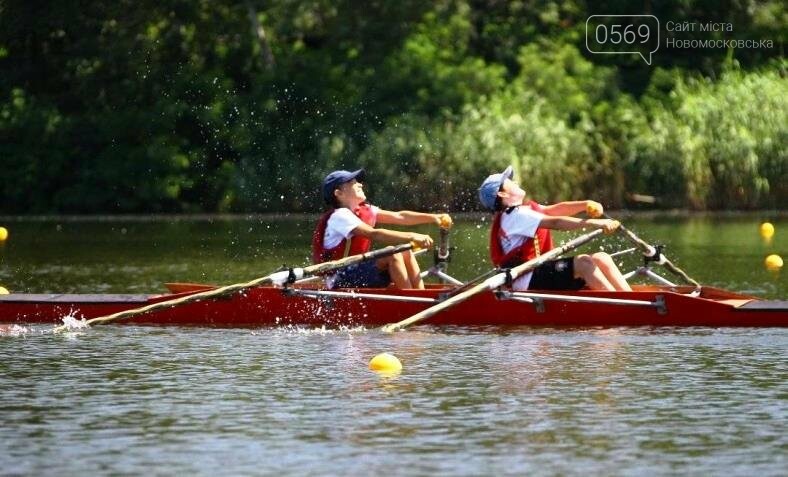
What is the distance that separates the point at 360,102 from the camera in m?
42.6

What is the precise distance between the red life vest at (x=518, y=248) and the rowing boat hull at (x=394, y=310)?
14.7 inches

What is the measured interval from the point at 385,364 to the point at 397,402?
1388mm

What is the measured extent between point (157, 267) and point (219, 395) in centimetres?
1270

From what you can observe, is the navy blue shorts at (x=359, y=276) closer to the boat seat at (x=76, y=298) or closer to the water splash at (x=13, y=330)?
the boat seat at (x=76, y=298)

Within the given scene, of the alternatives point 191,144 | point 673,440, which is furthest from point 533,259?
point 191,144

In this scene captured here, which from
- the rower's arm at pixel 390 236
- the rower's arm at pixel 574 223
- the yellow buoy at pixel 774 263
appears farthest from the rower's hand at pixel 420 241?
the yellow buoy at pixel 774 263

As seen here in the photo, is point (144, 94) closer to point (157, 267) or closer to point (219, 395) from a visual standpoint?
point (157, 267)

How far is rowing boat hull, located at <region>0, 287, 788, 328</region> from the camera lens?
54.3ft

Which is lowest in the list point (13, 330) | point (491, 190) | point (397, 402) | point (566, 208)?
point (397, 402)

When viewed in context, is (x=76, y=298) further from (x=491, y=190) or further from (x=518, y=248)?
(x=518, y=248)

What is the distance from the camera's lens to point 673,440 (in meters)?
11.4

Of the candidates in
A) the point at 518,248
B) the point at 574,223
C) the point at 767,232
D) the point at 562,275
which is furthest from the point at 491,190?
the point at 767,232

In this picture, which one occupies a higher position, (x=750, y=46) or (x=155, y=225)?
(x=750, y=46)

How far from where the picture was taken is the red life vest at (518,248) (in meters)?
16.9
